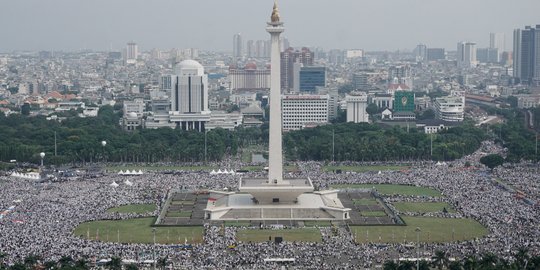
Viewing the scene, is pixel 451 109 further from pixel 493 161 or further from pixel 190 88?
pixel 493 161

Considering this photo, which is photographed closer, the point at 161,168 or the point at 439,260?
the point at 439,260

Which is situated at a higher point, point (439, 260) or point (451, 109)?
point (451, 109)

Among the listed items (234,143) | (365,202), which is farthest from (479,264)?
(234,143)

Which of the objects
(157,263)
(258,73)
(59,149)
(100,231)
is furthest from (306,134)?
(258,73)

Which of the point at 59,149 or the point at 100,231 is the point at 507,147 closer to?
the point at 59,149

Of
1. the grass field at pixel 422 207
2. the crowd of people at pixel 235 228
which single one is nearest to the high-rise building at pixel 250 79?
the crowd of people at pixel 235 228

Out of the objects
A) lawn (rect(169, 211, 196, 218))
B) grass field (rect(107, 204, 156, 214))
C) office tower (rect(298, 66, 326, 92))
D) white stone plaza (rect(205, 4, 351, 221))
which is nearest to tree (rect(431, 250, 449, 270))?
white stone plaza (rect(205, 4, 351, 221))
